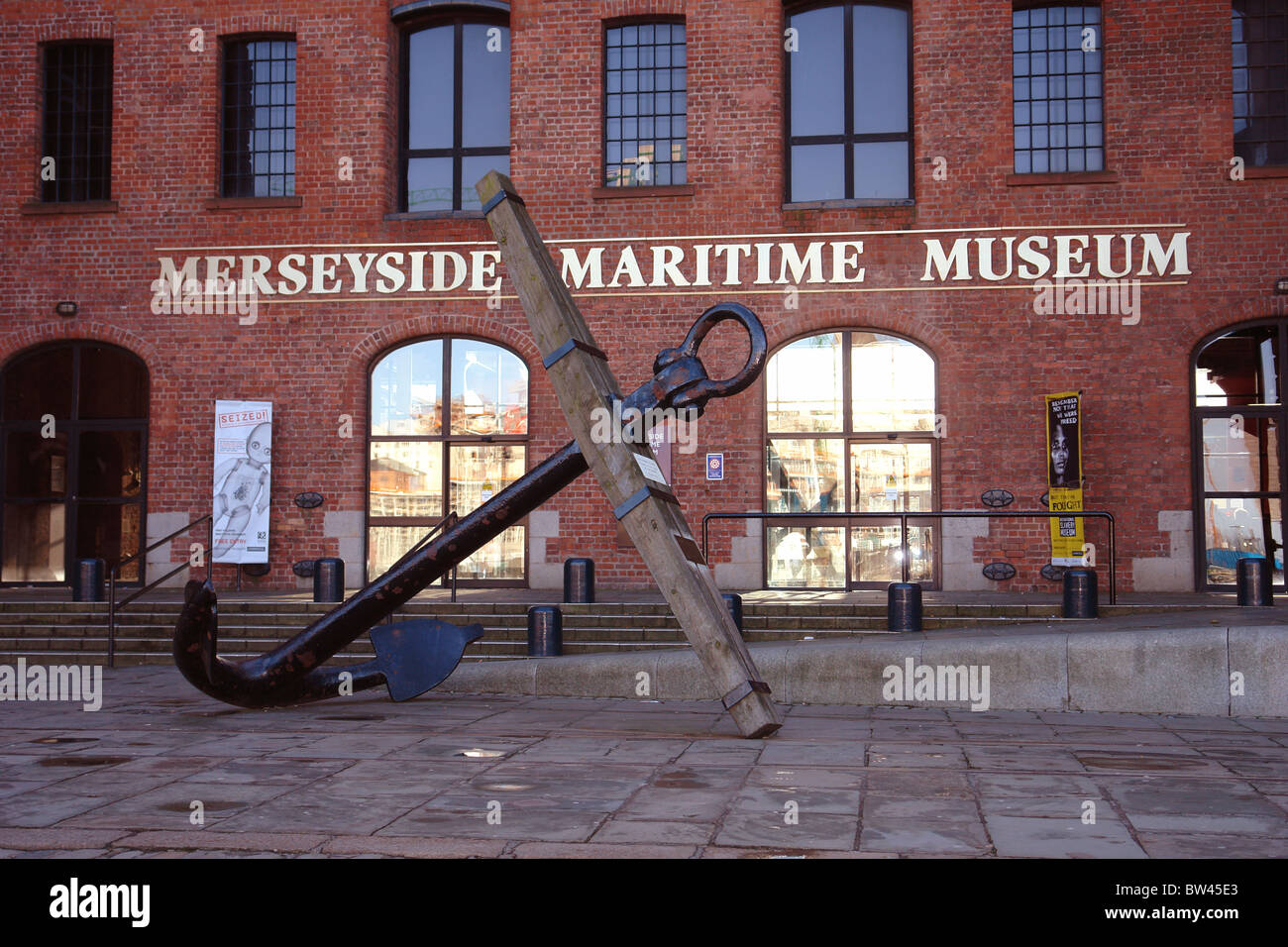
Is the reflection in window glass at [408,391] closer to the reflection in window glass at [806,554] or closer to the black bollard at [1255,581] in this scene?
the reflection in window glass at [806,554]

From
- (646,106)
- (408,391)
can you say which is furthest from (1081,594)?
(408,391)

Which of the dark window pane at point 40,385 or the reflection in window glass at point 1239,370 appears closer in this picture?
the reflection in window glass at point 1239,370

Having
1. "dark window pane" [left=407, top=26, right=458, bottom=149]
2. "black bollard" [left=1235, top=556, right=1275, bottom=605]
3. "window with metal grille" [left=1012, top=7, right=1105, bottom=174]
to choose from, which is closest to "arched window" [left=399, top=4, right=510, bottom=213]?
"dark window pane" [left=407, top=26, right=458, bottom=149]

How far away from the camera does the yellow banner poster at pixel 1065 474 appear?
1408 cm

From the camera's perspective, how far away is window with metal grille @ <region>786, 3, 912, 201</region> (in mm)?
15562

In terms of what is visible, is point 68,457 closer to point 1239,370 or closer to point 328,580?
point 328,580

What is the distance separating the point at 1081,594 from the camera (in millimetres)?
10602

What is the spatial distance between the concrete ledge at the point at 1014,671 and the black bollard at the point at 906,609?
4.15 ft

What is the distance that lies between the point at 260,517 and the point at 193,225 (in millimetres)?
4102

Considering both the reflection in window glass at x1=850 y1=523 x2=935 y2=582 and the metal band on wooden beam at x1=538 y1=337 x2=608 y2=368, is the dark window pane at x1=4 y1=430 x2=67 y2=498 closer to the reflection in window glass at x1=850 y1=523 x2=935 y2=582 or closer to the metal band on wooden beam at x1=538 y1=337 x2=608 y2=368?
the reflection in window glass at x1=850 y1=523 x2=935 y2=582

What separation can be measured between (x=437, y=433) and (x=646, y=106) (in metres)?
5.14

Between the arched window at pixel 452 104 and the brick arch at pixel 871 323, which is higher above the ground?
the arched window at pixel 452 104

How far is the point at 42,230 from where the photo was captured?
53.8ft

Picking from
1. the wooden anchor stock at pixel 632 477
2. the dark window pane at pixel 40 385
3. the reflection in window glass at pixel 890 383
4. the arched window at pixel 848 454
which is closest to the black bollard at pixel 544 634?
the wooden anchor stock at pixel 632 477
